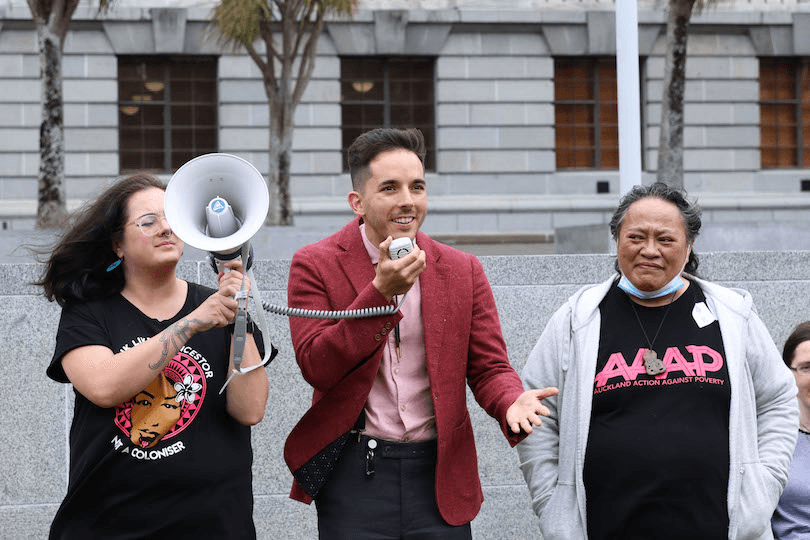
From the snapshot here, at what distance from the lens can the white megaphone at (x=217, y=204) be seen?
2662 mm

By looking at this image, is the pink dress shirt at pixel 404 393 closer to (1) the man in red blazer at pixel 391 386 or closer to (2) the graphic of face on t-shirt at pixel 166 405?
(1) the man in red blazer at pixel 391 386

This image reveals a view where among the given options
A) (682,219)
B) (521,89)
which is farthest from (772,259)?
(521,89)

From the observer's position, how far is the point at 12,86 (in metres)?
20.0

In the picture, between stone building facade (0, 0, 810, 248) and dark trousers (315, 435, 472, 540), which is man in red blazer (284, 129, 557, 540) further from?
stone building facade (0, 0, 810, 248)

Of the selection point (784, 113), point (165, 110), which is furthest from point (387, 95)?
point (784, 113)

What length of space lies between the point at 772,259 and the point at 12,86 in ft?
60.0

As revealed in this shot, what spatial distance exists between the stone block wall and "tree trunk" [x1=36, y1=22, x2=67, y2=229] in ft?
32.5

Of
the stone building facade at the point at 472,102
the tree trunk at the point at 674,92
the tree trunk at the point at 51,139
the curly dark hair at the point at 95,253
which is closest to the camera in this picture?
the curly dark hair at the point at 95,253

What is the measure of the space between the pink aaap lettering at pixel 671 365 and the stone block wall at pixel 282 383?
197cm

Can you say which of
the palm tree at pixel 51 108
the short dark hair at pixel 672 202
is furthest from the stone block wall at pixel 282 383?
the palm tree at pixel 51 108

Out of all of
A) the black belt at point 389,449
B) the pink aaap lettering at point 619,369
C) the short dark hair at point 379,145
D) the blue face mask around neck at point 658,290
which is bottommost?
the black belt at point 389,449

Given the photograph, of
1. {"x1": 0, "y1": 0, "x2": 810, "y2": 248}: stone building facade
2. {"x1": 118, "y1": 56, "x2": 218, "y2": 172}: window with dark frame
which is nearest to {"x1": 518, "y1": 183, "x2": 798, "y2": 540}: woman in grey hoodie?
{"x1": 0, "y1": 0, "x2": 810, "y2": 248}: stone building facade

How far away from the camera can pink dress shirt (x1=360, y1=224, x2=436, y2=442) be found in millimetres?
2961

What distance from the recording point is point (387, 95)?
21516 millimetres
